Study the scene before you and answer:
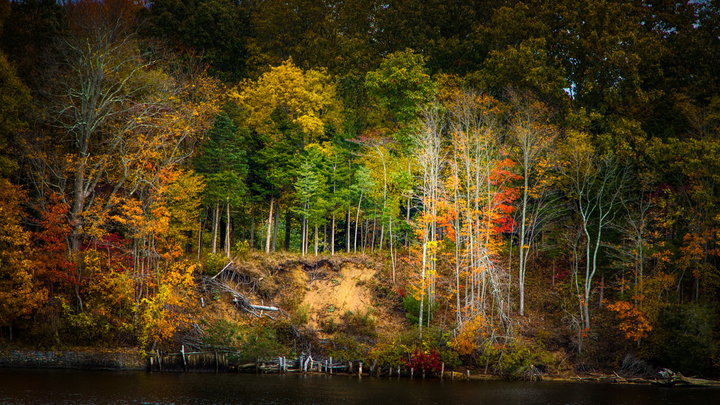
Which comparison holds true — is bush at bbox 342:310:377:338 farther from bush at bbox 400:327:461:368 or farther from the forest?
bush at bbox 400:327:461:368

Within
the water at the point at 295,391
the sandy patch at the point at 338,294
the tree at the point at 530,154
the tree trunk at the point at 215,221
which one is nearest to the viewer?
the water at the point at 295,391

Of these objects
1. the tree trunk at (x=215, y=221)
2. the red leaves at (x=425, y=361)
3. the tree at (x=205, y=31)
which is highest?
the tree at (x=205, y=31)

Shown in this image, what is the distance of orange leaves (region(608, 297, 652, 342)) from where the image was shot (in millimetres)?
37125

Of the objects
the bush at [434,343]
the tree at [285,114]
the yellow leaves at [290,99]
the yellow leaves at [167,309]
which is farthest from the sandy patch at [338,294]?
the yellow leaves at [290,99]

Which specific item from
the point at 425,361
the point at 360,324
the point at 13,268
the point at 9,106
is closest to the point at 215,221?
the point at 360,324

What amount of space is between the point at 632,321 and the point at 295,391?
64.8 feet

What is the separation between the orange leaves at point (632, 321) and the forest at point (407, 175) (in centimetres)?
15

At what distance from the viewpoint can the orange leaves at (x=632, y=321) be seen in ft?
122

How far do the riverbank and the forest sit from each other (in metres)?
1.09

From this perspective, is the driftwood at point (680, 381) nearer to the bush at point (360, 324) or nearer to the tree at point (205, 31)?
the bush at point (360, 324)

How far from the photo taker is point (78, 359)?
35.9m

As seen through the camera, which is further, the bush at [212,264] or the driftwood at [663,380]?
the bush at [212,264]

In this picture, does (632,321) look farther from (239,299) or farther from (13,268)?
(13,268)

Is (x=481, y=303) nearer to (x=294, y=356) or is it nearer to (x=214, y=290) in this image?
(x=294, y=356)
